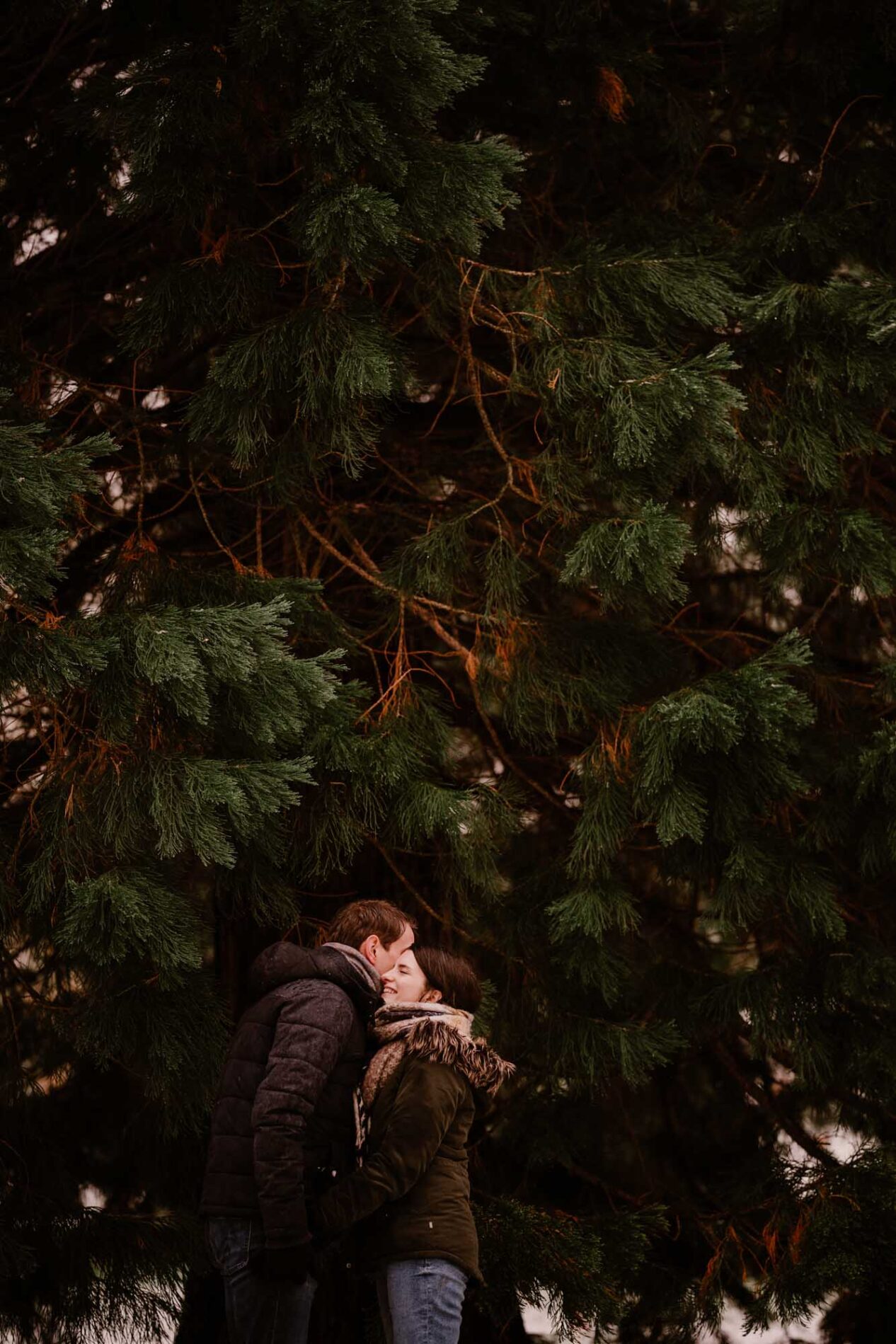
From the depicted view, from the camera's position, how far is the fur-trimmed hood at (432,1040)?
301cm

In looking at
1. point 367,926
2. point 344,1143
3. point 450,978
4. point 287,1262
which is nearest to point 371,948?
point 367,926

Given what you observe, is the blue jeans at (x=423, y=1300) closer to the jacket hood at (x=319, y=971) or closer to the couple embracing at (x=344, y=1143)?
the couple embracing at (x=344, y=1143)

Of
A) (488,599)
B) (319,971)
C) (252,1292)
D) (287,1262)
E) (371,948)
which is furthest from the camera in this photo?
(488,599)

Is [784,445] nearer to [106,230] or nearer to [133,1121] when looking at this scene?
[106,230]

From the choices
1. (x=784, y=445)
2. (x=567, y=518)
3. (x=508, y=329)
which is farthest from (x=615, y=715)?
(x=508, y=329)

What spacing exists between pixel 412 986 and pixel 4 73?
3359mm

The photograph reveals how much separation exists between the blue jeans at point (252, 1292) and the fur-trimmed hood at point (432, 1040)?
1.52ft

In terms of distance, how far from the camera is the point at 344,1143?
119 inches

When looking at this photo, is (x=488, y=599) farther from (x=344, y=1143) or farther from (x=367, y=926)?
(x=344, y=1143)

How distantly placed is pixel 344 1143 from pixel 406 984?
41cm

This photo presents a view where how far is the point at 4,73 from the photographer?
4.19 metres

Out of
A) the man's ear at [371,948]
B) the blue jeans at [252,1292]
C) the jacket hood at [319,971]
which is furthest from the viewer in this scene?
the man's ear at [371,948]

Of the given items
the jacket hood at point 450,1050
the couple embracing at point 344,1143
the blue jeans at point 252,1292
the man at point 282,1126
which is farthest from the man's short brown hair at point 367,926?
the blue jeans at point 252,1292

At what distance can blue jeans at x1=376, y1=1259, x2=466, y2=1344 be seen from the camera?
2.91 metres
